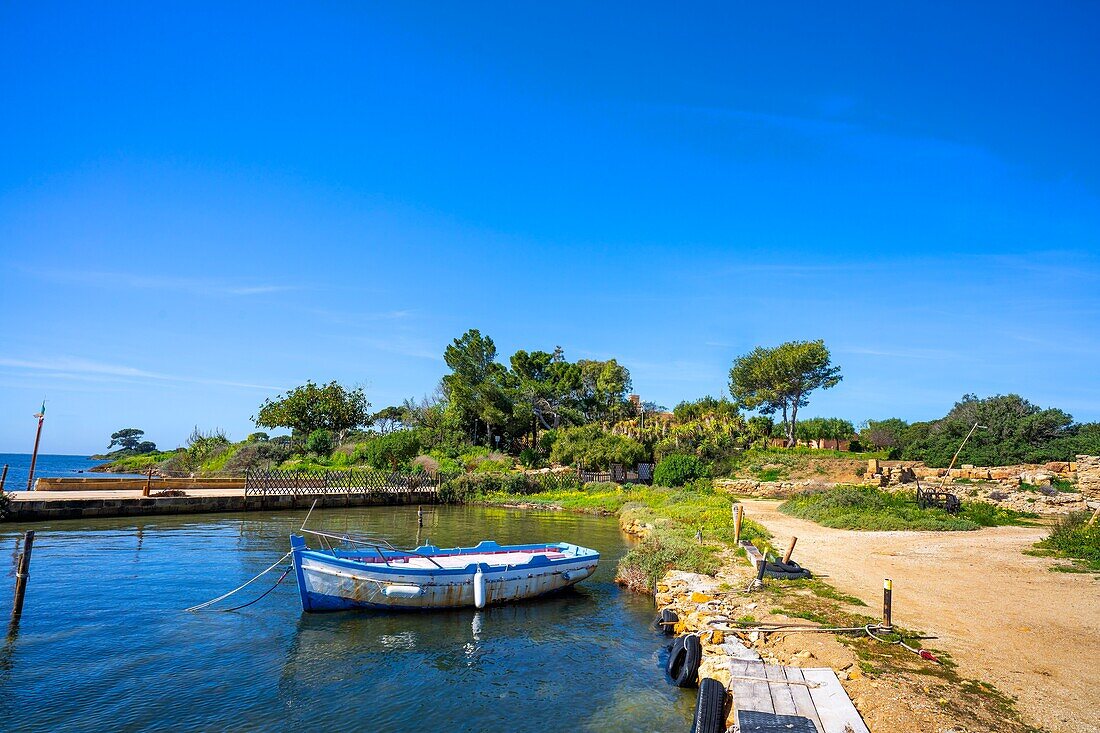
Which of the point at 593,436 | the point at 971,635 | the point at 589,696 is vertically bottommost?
the point at 589,696

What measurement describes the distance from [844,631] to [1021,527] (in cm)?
1858

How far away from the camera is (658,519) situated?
2561 cm

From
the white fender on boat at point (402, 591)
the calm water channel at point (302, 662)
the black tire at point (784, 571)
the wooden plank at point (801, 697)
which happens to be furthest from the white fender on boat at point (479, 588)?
the wooden plank at point (801, 697)

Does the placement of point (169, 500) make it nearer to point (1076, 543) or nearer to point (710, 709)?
point (710, 709)

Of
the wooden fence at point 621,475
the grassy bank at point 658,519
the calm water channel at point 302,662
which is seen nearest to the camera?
the calm water channel at point 302,662

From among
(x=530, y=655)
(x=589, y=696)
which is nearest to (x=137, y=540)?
(x=530, y=655)

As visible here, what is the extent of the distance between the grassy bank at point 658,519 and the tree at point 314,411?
79.1ft

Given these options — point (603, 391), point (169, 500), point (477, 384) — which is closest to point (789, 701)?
point (169, 500)

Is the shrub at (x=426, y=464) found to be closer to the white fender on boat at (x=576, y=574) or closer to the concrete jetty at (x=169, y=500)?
the concrete jetty at (x=169, y=500)

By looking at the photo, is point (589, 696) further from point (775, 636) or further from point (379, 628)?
point (379, 628)

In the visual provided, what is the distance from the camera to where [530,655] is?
37.7 feet

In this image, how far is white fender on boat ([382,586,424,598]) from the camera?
13.4m

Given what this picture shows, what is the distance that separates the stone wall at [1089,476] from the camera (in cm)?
2681

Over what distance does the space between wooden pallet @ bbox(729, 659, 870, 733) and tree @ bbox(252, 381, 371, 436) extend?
58.1 m
